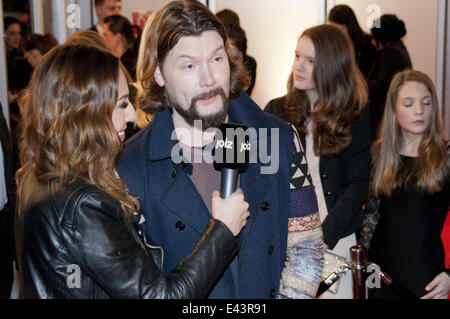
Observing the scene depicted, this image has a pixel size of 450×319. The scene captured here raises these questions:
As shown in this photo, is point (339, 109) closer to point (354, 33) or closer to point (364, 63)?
point (354, 33)

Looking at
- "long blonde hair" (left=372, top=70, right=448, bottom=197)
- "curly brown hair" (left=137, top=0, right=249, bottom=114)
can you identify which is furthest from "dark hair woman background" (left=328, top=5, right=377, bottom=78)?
"curly brown hair" (left=137, top=0, right=249, bottom=114)

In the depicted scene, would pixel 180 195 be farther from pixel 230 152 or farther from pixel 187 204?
pixel 230 152

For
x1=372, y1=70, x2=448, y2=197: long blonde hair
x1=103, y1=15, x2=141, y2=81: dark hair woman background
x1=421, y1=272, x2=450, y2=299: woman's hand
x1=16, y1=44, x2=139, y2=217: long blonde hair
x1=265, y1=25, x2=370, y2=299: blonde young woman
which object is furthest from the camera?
x1=103, y1=15, x2=141, y2=81: dark hair woman background

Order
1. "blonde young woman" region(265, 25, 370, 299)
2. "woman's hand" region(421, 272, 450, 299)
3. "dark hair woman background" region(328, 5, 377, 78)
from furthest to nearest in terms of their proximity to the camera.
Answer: "dark hair woman background" region(328, 5, 377, 78)
"blonde young woman" region(265, 25, 370, 299)
"woman's hand" region(421, 272, 450, 299)

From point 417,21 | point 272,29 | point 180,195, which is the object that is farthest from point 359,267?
point 417,21

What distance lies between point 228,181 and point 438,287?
63.0 inches

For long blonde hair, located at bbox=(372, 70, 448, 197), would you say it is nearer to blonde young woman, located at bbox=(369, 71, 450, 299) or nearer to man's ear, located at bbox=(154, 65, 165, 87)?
blonde young woman, located at bbox=(369, 71, 450, 299)

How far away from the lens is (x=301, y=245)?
73.4 inches

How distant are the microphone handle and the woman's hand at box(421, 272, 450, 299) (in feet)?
5.09

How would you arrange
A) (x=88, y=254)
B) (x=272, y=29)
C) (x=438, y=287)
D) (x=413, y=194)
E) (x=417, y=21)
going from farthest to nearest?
(x=417, y=21) → (x=272, y=29) → (x=413, y=194) → (x=438, y=287) → (x=88, y=254)

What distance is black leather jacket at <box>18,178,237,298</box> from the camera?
1.47 metres

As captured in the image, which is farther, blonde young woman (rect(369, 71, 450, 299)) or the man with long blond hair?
blonde young woman (rect(369, 71, 450, 299))

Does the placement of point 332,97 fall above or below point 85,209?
above
